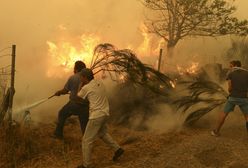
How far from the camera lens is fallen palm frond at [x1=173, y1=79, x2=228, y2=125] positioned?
1070 cm

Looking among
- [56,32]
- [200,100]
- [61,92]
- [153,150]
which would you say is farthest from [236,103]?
[56,32]

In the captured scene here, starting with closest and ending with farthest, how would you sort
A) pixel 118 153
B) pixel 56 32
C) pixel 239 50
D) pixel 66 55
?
1. pixel 118 153
2. pixel 66 55
3. pixel 56 32
4. pixel 239 50

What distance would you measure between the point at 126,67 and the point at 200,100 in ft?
7.27

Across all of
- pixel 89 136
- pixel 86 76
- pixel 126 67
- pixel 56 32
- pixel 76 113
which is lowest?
pixel 89 136

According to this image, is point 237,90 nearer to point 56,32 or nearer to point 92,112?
point 92,112

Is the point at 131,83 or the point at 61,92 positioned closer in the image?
the point at 61,92

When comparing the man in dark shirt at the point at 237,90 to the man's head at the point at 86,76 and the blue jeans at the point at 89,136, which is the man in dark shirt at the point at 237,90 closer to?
the blue jeans at the point at 89,136

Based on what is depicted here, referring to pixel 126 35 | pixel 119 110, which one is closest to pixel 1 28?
pixel 126 35

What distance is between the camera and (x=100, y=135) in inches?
306

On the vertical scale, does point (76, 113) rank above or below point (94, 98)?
below

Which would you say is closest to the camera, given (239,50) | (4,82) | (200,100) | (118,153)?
(118,153)

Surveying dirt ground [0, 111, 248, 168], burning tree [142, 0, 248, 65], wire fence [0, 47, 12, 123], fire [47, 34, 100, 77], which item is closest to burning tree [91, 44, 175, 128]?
dirt ground [0, 111, 248, 168]

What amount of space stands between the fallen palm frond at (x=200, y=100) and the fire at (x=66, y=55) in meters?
3.84

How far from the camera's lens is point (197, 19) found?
747 inches
